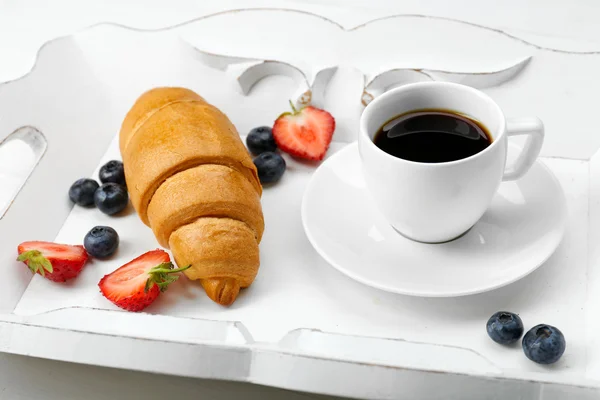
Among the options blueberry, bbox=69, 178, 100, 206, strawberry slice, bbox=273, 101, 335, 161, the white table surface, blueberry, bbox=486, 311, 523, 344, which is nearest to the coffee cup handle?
blueberry, bbox=486, 311, 523, 344

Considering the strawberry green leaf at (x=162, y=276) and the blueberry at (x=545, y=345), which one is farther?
the strawberry green leaf at (x=162, y=276)

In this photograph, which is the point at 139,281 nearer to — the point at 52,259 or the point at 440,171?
the point at 52,259

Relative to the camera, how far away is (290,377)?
1.13 m

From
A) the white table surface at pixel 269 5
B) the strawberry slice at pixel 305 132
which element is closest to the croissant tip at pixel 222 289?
the strawberry slice at pixel 305 132

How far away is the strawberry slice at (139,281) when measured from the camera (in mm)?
1332

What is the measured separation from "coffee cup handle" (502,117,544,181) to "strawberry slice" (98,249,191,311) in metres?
0.57

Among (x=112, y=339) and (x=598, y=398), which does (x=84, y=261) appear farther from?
(x=598, y=398)

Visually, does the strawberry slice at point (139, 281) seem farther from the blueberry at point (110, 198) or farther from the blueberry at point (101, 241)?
the blueberry at point (110, 198)

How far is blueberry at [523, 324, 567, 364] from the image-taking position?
120cm

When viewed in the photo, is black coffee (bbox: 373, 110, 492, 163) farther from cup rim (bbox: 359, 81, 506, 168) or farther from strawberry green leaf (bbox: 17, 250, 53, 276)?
strawberry green leaf (bbox: 17, 250, 53, 276)

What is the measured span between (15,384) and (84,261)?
0.24m

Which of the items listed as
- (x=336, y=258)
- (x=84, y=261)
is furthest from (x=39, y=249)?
(x=336, y=258)

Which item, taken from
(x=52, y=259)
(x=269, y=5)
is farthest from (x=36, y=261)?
(x=269, y=5)

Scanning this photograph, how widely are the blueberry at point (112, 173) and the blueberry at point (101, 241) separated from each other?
160 mm
